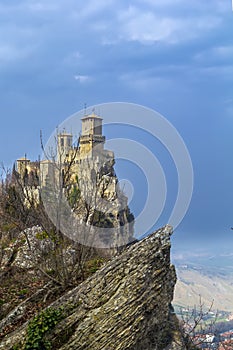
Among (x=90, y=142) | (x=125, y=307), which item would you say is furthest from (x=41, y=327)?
(x=90, y=142)

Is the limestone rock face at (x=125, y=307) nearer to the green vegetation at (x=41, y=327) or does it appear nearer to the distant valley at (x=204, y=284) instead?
the green vegetation at (x=41, y=327)

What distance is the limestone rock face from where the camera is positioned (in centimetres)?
872

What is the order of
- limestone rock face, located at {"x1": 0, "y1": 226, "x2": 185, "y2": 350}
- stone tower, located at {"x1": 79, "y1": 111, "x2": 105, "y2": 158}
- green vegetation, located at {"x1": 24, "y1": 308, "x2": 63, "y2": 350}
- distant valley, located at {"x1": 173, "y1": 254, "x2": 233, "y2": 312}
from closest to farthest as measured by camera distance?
1. green vegetation, located at {"x1": 24, "y1": 308, "x2": 63, "y2": 350}
2. limestone rock face, located at {"x1": 0, "y1": 226, "x2": 185, "y2": 350}
3. stone tower, located at {"x1": 79, "y1": 111, "x2": 105, "y2": 158}
4. distant valley, located at {"x1": 173, "y1": 254, "x2": 233, "y2": 312}

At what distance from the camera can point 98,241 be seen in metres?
11.8

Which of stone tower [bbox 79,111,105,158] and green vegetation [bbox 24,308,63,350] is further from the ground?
stone tower [bbox 79,111,105,158]

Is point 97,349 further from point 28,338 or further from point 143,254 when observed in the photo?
point 143,254

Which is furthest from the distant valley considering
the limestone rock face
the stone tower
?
the limestone rock face

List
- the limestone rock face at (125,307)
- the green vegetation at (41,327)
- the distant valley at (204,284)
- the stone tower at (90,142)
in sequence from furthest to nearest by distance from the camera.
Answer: the distant valley at (204,284)
the stone tower at (90,142)
the limestone rock face at (125,307)
the green vegetation at (41,327)

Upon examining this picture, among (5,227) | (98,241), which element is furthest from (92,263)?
(5,227)

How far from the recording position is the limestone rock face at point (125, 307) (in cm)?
872

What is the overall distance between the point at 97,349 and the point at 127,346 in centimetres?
60

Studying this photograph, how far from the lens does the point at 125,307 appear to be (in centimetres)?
888

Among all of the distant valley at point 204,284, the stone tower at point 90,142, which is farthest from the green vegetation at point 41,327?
the distant valley at point 204,284

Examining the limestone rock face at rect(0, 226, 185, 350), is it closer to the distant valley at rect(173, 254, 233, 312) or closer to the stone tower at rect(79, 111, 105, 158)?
the stone tower at rect(79, 111, 105, 158)
